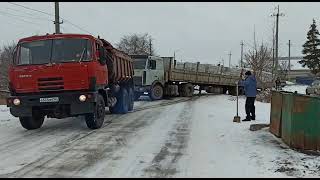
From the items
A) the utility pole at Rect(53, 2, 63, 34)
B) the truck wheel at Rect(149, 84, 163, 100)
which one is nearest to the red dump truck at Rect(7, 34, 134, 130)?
the truck wheel at Rect(149, 84, 163, 100)

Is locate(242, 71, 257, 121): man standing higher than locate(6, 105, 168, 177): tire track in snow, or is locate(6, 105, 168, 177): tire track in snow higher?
locate(242, 71, 257, 121): man standing

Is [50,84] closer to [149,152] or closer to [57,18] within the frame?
[149,152]

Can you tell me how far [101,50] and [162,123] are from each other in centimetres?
301

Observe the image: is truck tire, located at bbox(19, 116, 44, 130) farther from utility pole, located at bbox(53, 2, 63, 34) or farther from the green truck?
utility pole, located at bbox(53, 2, 63, 34)

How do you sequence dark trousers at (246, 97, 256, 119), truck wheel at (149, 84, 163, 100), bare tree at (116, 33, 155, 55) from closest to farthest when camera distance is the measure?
dark trousers at (246, 97, 256, 119) < truck wheel at (149, 84, 163, 100) < bare tree at (116, 33, 155, 55)

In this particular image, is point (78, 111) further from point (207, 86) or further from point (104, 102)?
point (207, 86)

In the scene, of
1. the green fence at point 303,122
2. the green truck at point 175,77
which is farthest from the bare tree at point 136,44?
the green fence at point 303,122

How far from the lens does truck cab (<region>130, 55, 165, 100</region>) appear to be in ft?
94.3

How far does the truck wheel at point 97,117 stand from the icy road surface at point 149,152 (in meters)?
0.22

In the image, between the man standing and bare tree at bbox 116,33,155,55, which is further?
bare tree at bbox 116,33,155,55

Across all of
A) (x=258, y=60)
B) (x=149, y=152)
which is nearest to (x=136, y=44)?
(x=258, y=60)

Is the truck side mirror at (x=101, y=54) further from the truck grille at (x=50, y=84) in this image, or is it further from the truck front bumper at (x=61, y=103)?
the truck grille at (x=50, y=84)

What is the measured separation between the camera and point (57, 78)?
13.0 metres

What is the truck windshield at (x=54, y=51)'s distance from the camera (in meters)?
13.3
